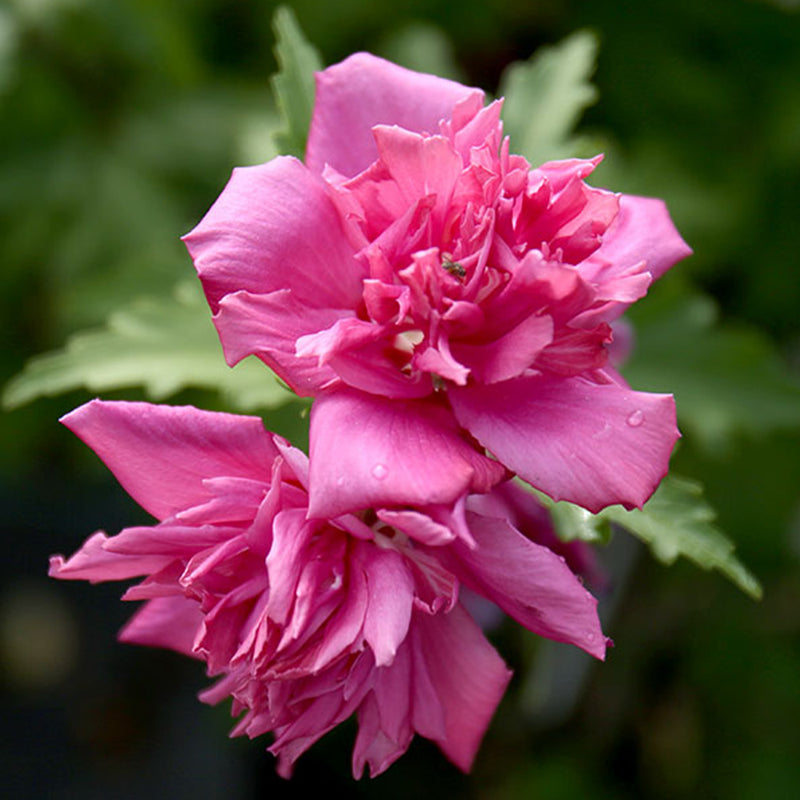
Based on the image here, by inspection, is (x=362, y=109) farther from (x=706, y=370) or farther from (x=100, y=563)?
(x=706, y=370)

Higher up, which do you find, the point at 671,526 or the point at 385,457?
the point at 385,457

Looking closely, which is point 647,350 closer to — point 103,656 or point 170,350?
point 170,350

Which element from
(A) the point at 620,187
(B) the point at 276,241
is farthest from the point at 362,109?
(A) the point at 620,187

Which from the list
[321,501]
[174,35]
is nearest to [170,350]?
[321,501]

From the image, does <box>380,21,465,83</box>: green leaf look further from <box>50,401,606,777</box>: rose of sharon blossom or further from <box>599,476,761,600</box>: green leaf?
<box>50,401,606,777</box>: rose of sharon blossom

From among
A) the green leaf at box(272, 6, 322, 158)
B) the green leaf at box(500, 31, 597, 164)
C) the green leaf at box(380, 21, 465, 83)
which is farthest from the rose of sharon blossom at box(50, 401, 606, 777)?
the green leaf at box(380, 21, 465, 83)

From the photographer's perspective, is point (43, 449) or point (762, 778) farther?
point (43, 449)
